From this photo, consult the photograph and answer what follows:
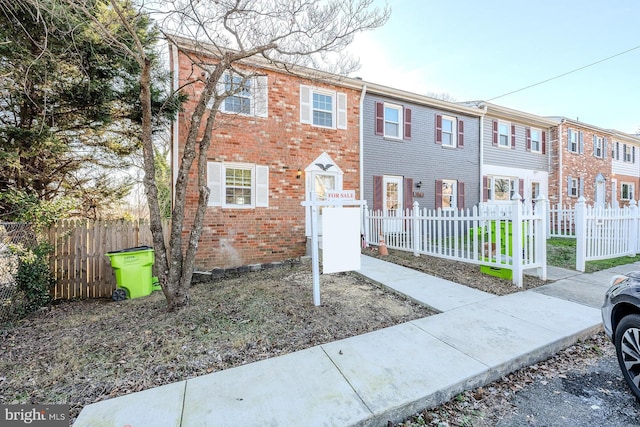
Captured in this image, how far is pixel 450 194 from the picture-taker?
11883mm

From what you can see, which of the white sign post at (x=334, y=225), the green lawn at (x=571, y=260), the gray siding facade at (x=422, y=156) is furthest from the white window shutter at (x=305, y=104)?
the green lawn at (x=571, y=260)

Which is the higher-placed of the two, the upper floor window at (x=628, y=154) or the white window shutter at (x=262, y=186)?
the upper floor window at (x=628, y=154)

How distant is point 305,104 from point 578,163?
15586mm

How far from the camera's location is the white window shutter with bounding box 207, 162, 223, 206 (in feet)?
25.2

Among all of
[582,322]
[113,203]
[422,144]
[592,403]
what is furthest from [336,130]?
[592,403]

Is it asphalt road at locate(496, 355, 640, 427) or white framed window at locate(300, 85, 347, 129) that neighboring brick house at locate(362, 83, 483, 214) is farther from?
asphalt road at locate(496, 355, 640, 427)

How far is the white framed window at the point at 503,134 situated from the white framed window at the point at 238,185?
36.7 ft

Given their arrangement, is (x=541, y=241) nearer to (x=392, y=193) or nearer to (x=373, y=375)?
(x=373, y=375)

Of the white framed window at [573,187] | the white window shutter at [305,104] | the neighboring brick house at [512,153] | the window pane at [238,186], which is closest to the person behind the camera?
the window pane at [238,186]

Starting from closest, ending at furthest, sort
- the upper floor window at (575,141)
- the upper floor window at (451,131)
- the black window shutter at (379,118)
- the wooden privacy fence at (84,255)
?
1. the wooden privacy fence at (84,255)
2. the black window shutter at (379,118)
3. the upper floor window at (451,131)
4. the upper floor window at (575,141)

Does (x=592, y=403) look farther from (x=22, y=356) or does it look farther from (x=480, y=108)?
(x=480, y=108)

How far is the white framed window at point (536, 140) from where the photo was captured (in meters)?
14.1

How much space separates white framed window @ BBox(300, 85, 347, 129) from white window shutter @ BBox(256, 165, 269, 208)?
2070 millimetres

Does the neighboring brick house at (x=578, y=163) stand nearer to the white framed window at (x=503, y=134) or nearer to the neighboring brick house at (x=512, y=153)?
the neighboring brick house at (x=512, y=153)
